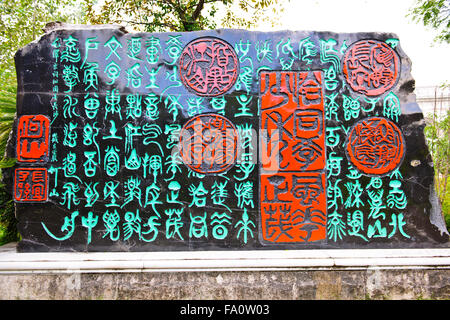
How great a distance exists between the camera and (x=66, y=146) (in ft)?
12.6

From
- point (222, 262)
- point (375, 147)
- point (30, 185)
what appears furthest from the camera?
point (375, 147)

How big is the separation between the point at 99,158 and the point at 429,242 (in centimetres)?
388

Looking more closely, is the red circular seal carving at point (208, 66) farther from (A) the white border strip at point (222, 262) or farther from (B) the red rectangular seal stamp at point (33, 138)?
(A) the white border strip at point (222, 262)

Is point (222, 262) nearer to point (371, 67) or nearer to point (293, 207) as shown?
point (293, 207)

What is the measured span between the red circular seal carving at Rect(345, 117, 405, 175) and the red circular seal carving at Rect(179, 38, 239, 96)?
62.7 inches

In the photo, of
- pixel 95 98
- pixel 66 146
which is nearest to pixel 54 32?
pixel 95 98

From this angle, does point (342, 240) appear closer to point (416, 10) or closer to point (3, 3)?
point (416, 10)

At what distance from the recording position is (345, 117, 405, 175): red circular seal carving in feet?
12.7

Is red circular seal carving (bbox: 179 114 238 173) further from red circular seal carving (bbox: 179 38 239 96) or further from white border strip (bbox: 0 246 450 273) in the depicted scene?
white border strip (bbox: 0 246 450 273)

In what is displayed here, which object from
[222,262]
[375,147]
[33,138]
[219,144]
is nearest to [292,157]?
[219,144]

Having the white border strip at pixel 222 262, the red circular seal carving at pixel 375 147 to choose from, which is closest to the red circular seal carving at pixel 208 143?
the white border strip at pixel 222 262

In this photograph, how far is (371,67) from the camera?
13.0 ft

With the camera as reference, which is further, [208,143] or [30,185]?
[208,143]

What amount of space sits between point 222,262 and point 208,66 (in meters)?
2.22
